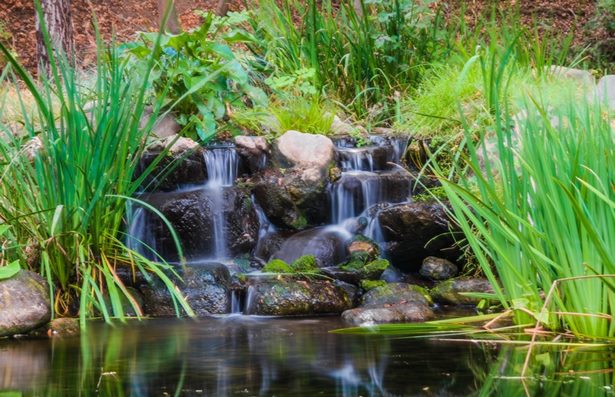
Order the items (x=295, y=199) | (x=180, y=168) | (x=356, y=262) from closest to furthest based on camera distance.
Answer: (x=356, y=262), (x=295, y=199), (x=180, y=168)

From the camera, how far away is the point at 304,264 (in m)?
5.96

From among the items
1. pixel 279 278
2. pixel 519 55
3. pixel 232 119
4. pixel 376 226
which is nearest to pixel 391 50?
pixel 519 55

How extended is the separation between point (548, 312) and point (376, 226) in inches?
137

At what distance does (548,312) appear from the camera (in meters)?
3.20

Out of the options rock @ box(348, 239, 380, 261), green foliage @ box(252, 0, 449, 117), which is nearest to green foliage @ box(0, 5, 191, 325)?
rock @ box(348, 239, 380, 261)

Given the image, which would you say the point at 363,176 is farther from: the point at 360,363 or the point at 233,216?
the point at 360,363

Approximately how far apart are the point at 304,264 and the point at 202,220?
108cm

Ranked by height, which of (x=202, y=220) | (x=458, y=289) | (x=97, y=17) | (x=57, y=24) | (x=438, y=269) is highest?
(x=97, y=17)

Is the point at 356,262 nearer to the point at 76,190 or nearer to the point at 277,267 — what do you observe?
the point at 277,267

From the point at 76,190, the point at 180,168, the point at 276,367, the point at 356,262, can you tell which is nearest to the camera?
the point at 276,367

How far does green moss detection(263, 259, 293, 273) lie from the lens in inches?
234

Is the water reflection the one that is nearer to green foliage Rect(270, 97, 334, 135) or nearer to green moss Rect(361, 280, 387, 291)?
green moss Rect(361, 280, 387, 291)

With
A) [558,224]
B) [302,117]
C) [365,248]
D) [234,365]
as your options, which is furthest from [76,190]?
[302,117]

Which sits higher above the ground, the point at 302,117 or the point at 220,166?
the point at 302,117
